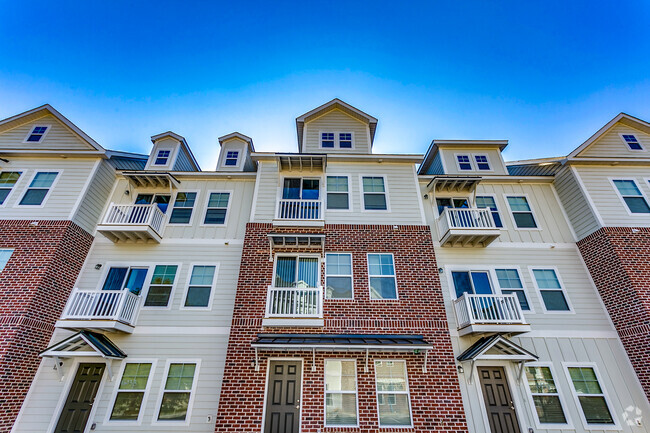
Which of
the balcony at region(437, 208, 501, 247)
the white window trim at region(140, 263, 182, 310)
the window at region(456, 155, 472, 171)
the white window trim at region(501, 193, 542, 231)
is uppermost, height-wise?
the window at region(456, 155, 472, 171)

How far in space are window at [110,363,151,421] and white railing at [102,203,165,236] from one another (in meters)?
4.48

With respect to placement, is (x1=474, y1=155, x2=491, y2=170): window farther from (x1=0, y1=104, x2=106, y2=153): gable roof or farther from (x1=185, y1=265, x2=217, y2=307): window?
(x1=0, y1=104, x2=106, y2=153): gable roof

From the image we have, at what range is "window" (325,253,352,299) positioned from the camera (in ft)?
30.8

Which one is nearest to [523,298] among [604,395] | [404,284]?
[604,395]

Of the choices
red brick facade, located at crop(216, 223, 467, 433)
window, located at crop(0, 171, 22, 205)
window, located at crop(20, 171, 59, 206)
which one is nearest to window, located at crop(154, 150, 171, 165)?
window, located at crop(20, 171, 59, 206)

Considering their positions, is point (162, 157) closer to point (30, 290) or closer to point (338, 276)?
point (30, 290)

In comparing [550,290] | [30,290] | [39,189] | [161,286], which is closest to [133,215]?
[161,286]

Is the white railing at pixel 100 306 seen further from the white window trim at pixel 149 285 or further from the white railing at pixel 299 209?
the white railing at pixel 299 209

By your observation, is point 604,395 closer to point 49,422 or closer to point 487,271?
point 487,271

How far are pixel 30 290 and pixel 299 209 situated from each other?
8.52 m

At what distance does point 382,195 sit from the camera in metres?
11.3

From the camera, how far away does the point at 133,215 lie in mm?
10461

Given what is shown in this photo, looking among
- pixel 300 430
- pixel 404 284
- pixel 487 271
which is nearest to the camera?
pixel 300 430

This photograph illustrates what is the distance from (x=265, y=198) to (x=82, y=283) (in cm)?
679
